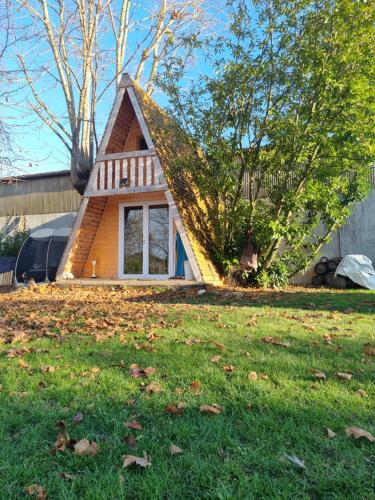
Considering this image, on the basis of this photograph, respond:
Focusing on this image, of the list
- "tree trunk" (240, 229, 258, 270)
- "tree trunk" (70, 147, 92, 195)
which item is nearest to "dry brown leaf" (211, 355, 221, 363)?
"tree trunk" (240, 229, 258, 270)

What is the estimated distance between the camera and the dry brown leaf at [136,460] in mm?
1969

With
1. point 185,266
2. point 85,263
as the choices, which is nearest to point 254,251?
point 185,266

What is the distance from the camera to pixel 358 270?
11.4 meters

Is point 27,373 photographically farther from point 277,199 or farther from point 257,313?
point 277,199

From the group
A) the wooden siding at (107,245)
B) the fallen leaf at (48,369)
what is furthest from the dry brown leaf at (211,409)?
the wooden siding at (107,245)

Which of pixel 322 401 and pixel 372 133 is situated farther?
pixel 372 133

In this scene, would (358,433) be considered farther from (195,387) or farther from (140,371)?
(140,371)

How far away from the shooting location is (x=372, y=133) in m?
8.52

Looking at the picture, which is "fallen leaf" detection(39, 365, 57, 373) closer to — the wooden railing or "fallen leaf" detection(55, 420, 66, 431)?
"fallen leaf" detection(55, 420, 66, 431)

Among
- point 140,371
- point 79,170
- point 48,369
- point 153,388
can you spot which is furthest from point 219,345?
point 79,170

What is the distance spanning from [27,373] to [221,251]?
25.1 ft

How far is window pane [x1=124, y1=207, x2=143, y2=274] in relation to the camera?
1185 cm

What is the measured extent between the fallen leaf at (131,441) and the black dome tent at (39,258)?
441 inches

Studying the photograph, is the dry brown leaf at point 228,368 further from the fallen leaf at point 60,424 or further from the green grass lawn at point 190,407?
the fallen leaf at point 60,424
